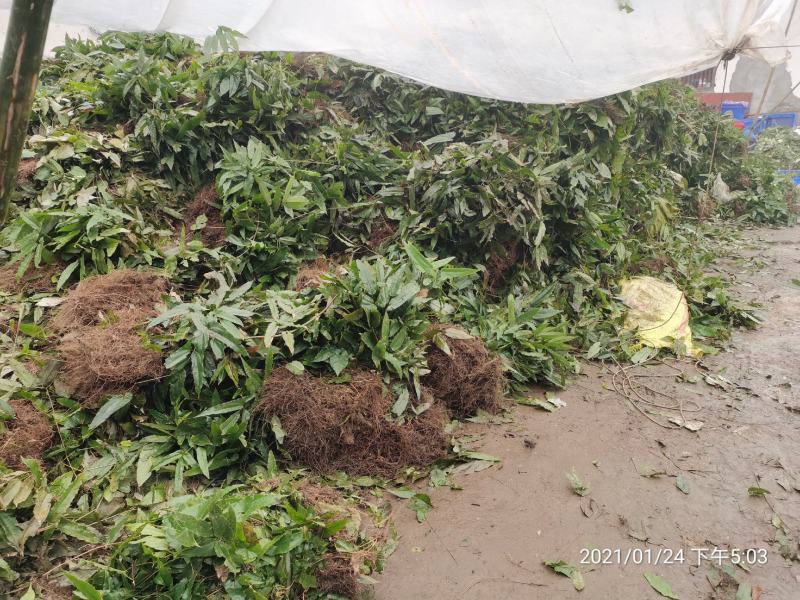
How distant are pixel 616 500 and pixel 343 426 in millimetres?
1226

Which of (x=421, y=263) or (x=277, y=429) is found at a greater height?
(x=421, y=263)

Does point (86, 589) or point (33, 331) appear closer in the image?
point (86, 589)

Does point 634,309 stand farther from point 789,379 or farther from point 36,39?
point 36,39

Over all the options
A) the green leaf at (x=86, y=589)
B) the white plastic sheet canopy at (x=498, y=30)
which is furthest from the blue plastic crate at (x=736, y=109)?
the green leaf at (x=86, y=589)

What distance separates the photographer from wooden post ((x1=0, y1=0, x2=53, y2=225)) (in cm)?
98

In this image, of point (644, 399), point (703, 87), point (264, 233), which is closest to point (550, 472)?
point (644, 399)

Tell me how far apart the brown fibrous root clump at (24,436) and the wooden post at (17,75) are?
4.32 feet

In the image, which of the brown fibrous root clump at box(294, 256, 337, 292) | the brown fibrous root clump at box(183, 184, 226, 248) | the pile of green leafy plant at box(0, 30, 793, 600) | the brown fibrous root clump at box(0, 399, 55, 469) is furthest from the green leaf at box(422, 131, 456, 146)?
the brown fibrous root clump at box(0, 399, 55, 469)

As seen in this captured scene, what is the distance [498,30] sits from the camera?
8.87 feet

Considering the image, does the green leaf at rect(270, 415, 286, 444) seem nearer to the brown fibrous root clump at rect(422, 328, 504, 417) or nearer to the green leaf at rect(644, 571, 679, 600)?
the brown fibrous root clump at rect(422, 328, 504, 417)

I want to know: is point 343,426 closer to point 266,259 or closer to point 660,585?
point 266,259

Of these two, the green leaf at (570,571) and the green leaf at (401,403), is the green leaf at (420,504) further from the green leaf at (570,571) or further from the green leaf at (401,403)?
the green leaf at (570,571)

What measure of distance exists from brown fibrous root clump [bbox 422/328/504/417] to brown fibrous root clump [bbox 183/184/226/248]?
1.50 m

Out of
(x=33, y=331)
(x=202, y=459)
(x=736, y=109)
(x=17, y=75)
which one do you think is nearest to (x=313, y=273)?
(x=202, y=459)
